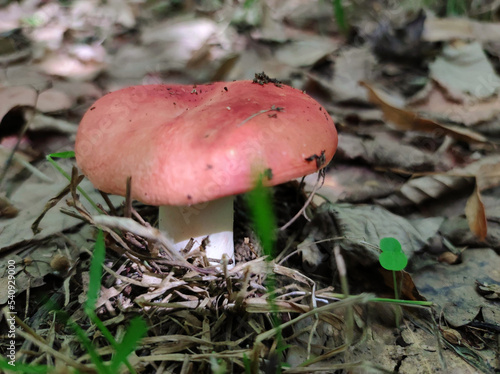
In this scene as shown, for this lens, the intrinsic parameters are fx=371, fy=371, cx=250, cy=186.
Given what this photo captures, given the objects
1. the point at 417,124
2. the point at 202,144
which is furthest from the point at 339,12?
the point at 202,144

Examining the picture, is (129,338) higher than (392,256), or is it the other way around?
(129,338)

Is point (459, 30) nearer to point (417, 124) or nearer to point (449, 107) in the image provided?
point (449, 107)

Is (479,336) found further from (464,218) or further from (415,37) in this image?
(415,37)

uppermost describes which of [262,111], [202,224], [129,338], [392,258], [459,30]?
[262,111]

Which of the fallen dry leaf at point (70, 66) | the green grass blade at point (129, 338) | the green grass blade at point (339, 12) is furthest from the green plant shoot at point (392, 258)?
the fallen dry leaf at point (70, 66)

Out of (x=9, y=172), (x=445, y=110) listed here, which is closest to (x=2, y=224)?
(x=9, y=172)

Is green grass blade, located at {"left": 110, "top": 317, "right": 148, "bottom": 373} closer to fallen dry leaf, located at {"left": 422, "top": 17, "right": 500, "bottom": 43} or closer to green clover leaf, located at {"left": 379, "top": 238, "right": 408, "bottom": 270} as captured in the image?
green clover leaf, located at {"left": 379, "top": 238, "right": 408, "bottom": 270}

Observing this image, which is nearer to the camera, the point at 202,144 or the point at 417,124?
the point at 202,144

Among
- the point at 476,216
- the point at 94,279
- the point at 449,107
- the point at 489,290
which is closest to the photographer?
the point at 94,279
